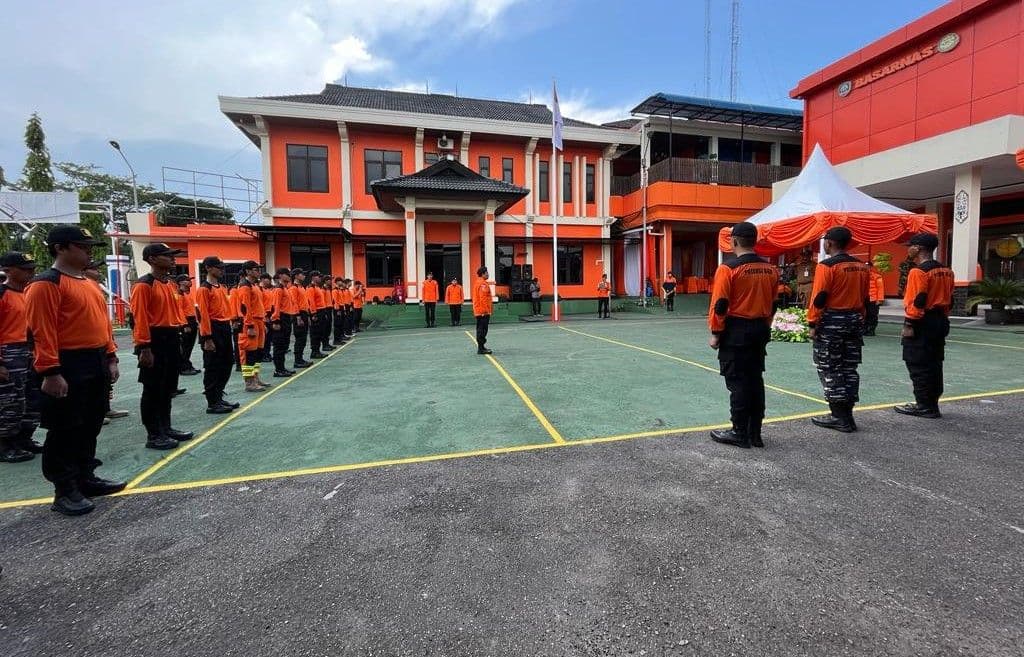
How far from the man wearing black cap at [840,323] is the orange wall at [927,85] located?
50.8ft

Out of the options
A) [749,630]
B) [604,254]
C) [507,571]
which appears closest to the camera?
[749,630]

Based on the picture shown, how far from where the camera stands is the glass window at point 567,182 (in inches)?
905

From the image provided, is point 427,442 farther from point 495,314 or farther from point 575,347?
point 495,314

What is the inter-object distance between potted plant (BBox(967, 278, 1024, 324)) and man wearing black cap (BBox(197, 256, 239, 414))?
18745 mm

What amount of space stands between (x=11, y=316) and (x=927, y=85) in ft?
77.5

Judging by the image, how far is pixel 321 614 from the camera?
2.19 meters

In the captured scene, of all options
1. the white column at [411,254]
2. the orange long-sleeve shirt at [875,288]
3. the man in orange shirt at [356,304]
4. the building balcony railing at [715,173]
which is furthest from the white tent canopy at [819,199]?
the white column at [411,254]

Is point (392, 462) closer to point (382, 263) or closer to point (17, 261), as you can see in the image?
point (17, 261)

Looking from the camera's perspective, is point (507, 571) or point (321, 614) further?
point (507, 571)

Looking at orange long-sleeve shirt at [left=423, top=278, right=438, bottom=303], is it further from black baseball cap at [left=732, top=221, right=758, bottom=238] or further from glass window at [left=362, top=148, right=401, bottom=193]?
black baseball cap at [left=732, top=221, right=758, bottom=238]

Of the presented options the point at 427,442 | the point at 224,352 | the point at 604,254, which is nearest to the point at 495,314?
the point at 604,254

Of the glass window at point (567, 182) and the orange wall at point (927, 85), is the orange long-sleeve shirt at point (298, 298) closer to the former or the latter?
the glass window at point (567, 182)

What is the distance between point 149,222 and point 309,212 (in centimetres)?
803

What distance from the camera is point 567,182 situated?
23.1 metres
